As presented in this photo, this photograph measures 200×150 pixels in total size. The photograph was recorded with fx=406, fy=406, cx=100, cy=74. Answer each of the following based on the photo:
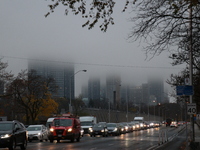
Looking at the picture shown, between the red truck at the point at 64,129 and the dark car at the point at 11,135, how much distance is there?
32.3 ft

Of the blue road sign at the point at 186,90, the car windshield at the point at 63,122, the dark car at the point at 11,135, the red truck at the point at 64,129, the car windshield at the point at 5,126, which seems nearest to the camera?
the dark car at the point at 11,135

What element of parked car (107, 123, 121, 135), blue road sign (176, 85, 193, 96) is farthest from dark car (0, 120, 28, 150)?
parked car (107, 123, 121, 135)

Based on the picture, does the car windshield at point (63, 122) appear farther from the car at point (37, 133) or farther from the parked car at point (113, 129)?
the parked car at point (113, 129)

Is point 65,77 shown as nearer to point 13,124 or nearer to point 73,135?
point 73,135

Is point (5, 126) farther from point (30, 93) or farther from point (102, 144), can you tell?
point (30, 93)

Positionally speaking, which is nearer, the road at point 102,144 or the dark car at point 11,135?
the dark car at point 11,135

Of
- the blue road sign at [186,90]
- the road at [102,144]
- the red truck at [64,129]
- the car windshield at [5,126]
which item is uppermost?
the blue road sign at [186,90]

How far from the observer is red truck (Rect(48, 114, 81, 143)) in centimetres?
3372

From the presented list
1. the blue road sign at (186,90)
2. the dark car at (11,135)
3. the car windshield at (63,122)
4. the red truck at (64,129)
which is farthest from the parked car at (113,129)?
the dark car at (11,135)

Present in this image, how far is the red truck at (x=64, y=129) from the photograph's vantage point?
111ft

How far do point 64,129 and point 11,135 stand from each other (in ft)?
40.9

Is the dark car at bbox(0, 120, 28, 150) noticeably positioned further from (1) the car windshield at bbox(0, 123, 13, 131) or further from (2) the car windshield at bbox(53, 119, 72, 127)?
(2) the car windshield at bbox(53, 119, 72, 127)

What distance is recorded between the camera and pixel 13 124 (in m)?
22.7

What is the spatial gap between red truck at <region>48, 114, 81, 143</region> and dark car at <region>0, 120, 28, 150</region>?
9858mm
